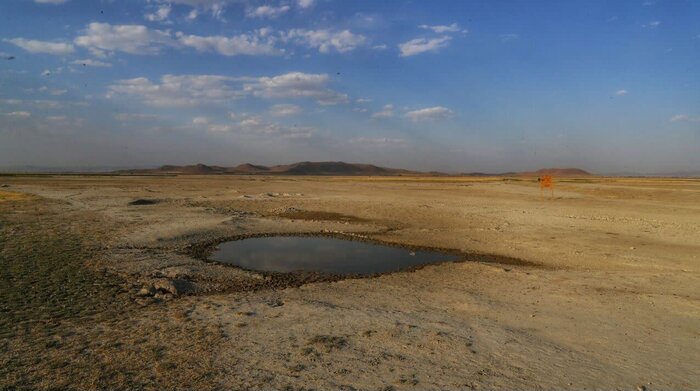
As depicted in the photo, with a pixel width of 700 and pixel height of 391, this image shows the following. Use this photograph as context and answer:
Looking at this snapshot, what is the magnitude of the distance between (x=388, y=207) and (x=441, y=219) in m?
5.34

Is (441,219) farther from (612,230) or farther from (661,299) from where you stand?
(661,299)

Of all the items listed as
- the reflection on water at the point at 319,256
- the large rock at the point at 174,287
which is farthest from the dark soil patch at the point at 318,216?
the large rock at the point at 174,287

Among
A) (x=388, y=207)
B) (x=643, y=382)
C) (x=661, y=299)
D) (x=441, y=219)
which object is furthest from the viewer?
(x=388, y=207)

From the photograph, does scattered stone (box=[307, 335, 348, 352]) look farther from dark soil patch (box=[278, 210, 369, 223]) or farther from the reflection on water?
dark soil patch (box=[278, 210, 369, 223])

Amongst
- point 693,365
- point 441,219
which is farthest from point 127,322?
point 441,219

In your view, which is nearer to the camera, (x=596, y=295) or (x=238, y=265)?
(x=596, y=295)

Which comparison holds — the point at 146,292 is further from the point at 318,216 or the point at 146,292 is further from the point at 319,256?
the point at 318,216

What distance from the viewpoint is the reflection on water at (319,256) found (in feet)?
40.4

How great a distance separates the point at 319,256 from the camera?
46.0 ft

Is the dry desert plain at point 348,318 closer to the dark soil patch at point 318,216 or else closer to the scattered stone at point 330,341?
Answer: the scattered stone at point 330,341

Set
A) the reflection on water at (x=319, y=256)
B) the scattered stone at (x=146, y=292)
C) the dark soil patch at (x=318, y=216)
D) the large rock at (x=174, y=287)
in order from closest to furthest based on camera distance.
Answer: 1. the scattered stone at (x=146, y=292)
2. the large rock at (x=174, y=287)
3. the reflection on water at (x=319, y=256)
4. the dark soil patch at (x=318, y=216)

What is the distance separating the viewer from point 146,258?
12016 mm

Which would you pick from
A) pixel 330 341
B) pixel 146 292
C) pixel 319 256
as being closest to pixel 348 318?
pixel 330 341

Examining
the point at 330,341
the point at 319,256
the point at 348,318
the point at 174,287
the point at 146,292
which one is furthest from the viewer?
the point at 319,256
